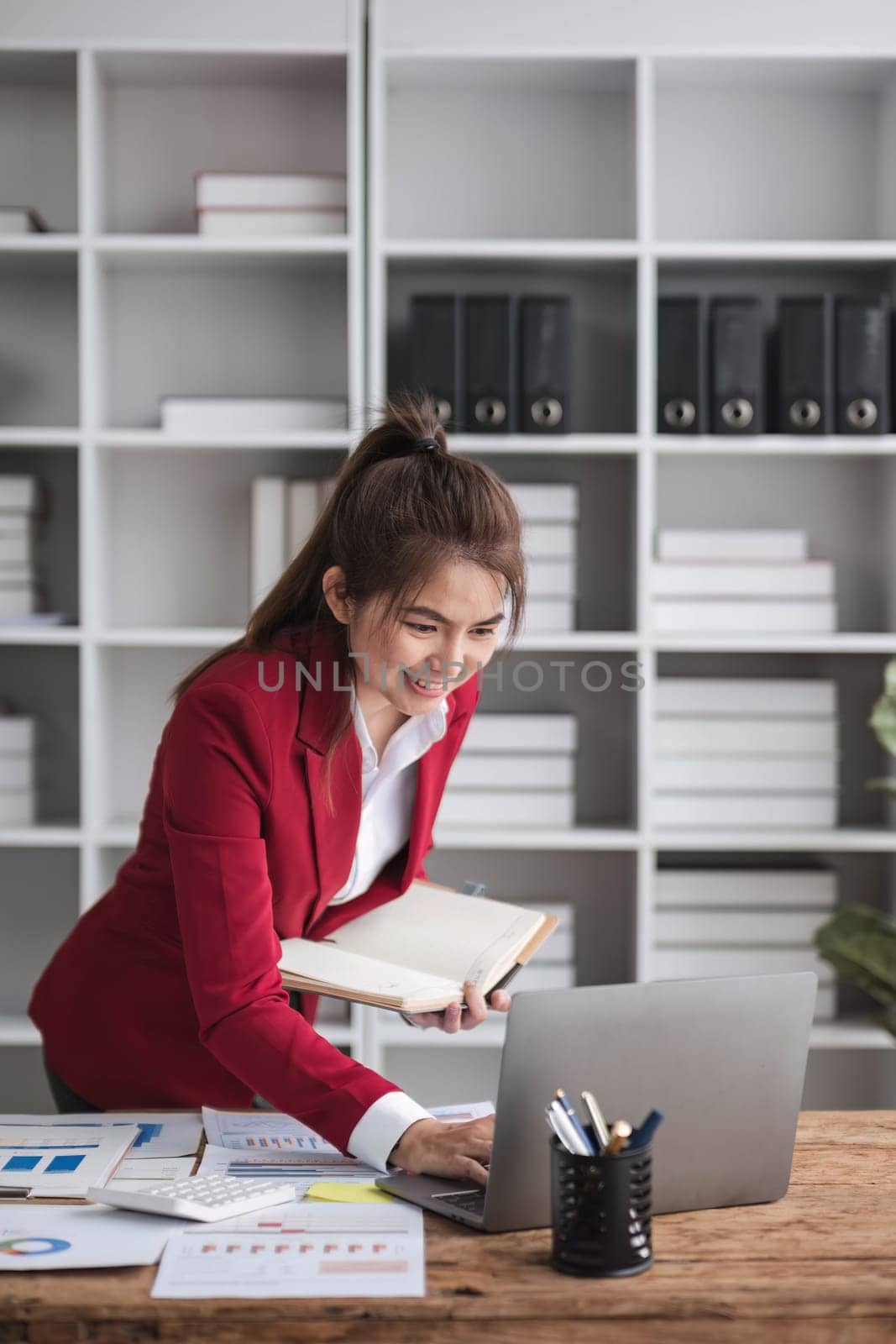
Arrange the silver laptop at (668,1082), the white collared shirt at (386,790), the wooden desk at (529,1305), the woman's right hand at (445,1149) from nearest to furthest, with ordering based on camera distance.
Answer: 1. the wooden desk at (529,1305)
2. the silver laptop at (668,1082)
3. the woman's right hand at (445,1149)
4. the white collared shirt at (386,790)

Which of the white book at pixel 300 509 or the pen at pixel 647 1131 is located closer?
the pen at pixel 647 1131

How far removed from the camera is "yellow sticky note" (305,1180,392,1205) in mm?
1111

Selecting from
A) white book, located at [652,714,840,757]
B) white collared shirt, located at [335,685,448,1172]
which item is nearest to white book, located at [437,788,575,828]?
white book, located at [652,714,840,757]

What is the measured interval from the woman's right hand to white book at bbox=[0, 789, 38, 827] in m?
1.65

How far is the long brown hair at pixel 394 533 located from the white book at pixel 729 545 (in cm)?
116

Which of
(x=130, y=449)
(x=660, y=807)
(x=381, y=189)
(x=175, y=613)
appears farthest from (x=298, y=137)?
(x=660, y=807)

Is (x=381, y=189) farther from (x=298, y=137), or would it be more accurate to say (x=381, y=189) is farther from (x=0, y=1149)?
(x=0, y=1149)

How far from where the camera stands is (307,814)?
1.41 meters

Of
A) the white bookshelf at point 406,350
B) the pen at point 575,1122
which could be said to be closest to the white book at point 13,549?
the white bookshelf at point 406,350

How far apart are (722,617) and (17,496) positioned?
1.49 meters

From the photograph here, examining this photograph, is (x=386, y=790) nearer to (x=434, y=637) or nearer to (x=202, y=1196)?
(x=434, y=637)

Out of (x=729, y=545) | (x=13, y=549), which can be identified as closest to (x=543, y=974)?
(x=729, y=545)

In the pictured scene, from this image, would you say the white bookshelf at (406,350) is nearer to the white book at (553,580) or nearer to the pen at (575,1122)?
the white book at (553,580)

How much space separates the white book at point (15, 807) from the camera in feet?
8.42
